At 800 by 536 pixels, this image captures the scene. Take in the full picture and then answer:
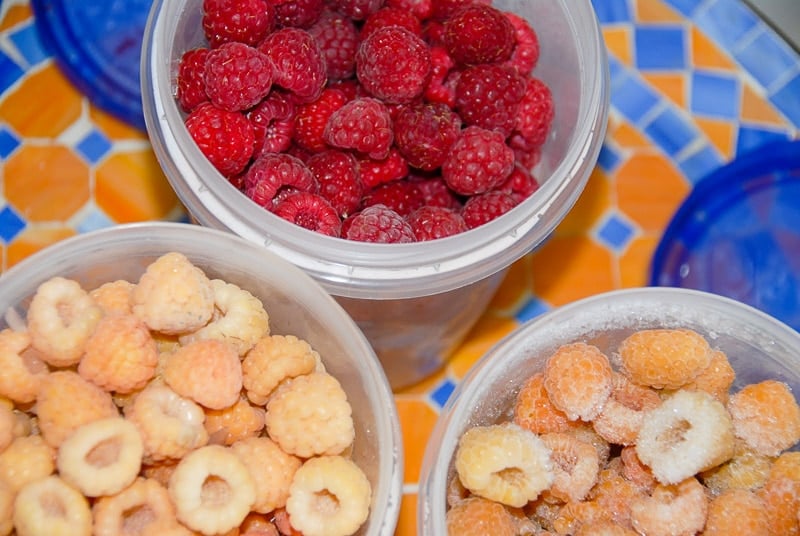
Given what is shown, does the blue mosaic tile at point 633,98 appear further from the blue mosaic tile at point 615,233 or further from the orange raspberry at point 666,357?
the orange raspberry at point 666,357

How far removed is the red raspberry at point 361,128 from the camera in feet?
2.92

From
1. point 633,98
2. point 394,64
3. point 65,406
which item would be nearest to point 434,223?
point 394,64

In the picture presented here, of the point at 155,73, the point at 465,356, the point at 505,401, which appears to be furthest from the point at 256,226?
the point at 465,356

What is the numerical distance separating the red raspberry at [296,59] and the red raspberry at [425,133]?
4.0 inches

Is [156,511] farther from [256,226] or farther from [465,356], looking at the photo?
[465,356]

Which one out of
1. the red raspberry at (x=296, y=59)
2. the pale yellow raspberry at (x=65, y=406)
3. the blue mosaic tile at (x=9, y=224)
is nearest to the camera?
the pale yellow raspberry at (x=65, y=406)

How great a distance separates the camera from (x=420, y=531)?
0.75 metres

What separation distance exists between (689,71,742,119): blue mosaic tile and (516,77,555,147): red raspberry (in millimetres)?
367

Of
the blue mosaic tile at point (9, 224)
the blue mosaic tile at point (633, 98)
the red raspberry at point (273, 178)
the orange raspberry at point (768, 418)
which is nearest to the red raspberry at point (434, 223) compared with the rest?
the red raspberry at point (273, 178)

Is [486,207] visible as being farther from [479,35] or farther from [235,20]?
[235,20]

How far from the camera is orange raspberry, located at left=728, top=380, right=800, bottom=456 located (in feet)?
2.55

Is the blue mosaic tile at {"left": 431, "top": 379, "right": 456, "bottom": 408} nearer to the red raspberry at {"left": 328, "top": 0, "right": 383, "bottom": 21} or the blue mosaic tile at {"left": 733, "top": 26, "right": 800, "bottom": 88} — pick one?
the red raspberry at {"left": 328, "top": 0, "right": 383, "bottom": 21}

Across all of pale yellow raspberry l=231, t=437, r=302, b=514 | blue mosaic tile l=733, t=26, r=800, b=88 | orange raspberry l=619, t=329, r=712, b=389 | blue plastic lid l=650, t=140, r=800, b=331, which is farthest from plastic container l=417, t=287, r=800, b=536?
blue mosaic tile l=733, t=26, r=800, b=88

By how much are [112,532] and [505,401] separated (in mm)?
377
